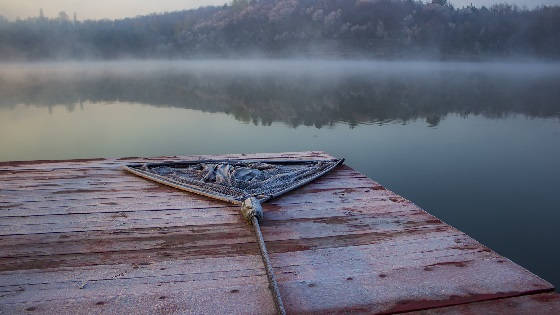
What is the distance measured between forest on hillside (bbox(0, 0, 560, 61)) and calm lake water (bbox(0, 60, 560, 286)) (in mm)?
38755

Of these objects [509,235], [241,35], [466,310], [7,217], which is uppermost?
[241,35]

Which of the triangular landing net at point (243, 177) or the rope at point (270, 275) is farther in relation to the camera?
the triangular landing net at point (243, 177)

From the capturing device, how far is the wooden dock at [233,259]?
177cm

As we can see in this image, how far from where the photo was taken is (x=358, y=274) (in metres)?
2.01

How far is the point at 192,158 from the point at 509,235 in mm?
3340

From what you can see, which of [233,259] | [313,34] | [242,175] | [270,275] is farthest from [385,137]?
[313,34]

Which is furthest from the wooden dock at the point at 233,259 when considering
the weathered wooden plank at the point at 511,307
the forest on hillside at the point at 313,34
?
the forest on hillside at the point at 313,34

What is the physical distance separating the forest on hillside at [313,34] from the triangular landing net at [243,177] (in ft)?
177

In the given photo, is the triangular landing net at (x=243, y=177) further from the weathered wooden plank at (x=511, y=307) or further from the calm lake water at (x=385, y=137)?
the calm lake water at (x=385, y=137)

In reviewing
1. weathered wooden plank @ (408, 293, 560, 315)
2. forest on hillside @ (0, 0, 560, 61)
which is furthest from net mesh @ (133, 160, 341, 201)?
forest on hillside @ (0, 0, 560, 61)

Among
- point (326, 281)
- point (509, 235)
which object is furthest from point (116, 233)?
point (509, 235)

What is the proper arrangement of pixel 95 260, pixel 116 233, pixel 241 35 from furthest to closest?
1. pixel 241 35
2. pixel 116 233
3. pixel 95 260

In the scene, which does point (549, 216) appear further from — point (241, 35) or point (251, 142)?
point (241, 35)

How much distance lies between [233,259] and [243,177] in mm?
1399
